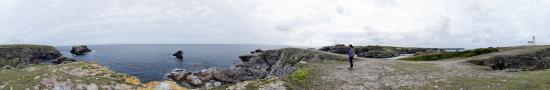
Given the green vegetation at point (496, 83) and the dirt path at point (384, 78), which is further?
the dirt path at point (384, 78)

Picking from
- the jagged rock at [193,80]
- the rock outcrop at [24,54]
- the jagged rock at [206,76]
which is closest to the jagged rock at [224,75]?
the jagged rock at [206,76]

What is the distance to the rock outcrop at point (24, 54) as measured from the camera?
12529cm

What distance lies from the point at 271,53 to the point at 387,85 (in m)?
51.3

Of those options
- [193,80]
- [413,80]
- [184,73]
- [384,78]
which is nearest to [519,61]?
[413,80]

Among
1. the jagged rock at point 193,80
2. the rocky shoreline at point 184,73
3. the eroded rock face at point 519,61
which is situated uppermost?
the eroded rock face at point 519,61

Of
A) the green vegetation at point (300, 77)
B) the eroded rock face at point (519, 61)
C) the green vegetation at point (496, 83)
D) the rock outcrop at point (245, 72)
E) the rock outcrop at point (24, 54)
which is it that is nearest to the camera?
the green vegetation at point (496, 83)

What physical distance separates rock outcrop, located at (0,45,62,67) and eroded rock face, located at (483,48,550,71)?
12942cm

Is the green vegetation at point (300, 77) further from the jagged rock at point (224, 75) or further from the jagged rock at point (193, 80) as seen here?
the jagged rock at point (224, 75)

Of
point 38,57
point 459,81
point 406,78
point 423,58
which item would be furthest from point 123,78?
point 38,57

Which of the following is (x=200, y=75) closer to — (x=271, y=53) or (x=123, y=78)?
(x=271, y=53)

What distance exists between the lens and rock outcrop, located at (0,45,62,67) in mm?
125287

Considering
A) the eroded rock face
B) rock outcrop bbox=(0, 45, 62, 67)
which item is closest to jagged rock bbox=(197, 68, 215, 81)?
the eroded rock face

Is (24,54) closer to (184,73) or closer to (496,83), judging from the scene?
(184,73)

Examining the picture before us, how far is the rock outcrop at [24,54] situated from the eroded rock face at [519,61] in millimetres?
129423
